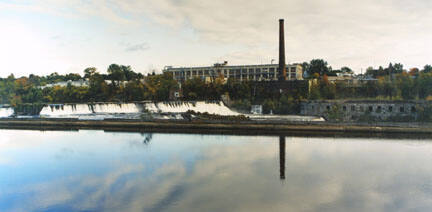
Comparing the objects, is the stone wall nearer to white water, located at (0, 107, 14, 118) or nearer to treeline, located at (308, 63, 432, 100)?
treeline, located at (308, 63, 432, 100)

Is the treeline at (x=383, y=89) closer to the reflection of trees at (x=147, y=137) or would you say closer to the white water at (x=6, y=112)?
the reflection of trees at (x=147, y=137)

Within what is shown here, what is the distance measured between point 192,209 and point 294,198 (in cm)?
458

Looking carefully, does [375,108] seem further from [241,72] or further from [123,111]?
[241,72]

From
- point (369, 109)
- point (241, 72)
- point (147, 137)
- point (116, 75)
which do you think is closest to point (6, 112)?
point (116, 75)

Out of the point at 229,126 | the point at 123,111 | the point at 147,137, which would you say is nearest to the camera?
the point at 147,137

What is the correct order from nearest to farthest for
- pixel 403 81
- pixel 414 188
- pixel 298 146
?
pixel 414 188 < pixel 298 146 < pixel 403 81

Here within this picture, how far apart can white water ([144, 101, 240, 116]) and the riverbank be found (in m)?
7.10

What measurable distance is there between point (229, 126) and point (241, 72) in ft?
135

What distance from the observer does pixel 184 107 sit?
45.3m

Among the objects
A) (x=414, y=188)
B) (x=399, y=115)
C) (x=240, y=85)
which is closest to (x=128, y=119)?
(x=240, y=85)

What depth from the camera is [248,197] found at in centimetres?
1513

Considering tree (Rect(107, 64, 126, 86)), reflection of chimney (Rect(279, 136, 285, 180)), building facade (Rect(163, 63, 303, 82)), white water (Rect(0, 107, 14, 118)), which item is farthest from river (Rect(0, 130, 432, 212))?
building facade (Rect(163, 63, 303, 82))

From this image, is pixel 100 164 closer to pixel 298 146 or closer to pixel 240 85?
pixel 298 146

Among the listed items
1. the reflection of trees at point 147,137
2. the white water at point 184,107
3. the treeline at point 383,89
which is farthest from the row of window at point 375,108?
the reflection of trees at point 147,137
